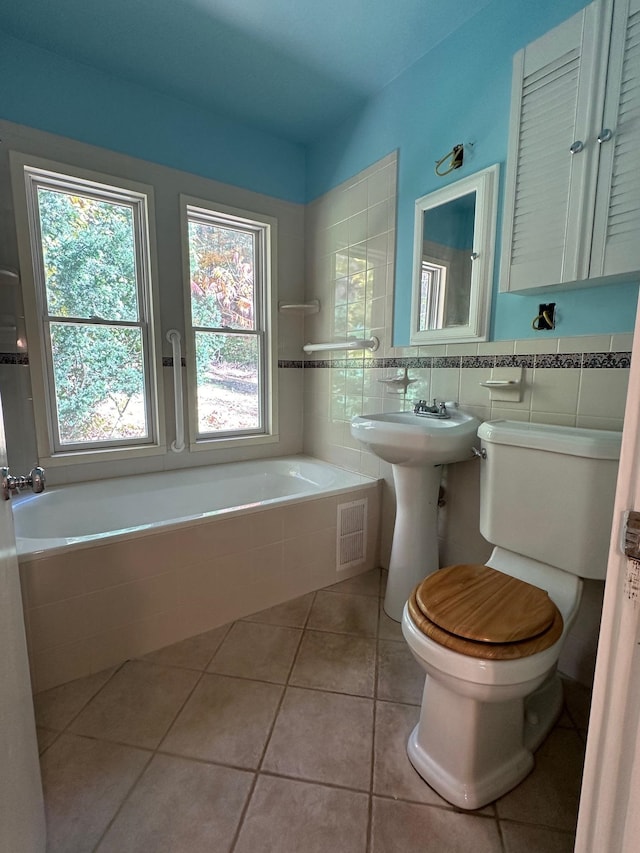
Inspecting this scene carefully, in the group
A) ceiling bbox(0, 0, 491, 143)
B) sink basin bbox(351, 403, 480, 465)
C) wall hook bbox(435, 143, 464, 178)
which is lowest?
sink basin bbox(351, 403, 480, 465)

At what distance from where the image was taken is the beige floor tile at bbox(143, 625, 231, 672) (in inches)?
60.2

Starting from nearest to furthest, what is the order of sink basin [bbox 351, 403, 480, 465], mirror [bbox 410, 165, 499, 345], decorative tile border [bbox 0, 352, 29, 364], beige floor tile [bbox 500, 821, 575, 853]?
beige floor tile [bbox 500, 821, 575, 853], sink basin [bbox 351, 403, 480, 465], mirror [bbox 410, 165, 499, 345], decorative tile border [bbox 0, 352, 29, 364]

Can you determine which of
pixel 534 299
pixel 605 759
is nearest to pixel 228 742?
pixel 605 759

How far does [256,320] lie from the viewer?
2689 millimetres

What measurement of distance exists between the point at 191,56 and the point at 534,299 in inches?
76.5

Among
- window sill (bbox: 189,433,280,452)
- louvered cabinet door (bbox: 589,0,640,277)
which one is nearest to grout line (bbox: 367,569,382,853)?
window sill (bbox: 189,433,280,452)

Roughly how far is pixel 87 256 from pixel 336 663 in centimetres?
231

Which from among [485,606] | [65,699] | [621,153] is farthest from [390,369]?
[65,699]

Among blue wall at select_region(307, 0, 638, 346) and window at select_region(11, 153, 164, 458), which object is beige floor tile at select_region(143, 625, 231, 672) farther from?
blue wall at select_region(307, 0, 638, 346)

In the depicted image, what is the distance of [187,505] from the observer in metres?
2.33

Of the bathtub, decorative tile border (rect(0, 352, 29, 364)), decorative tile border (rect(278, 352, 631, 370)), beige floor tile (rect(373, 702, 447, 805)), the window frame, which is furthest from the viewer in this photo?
the window frame

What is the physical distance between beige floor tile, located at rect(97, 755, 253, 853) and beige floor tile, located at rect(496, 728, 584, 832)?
71 cm

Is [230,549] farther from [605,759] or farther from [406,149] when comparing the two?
[406,149]

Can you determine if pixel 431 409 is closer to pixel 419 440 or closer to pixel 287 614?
pixel 419 440
